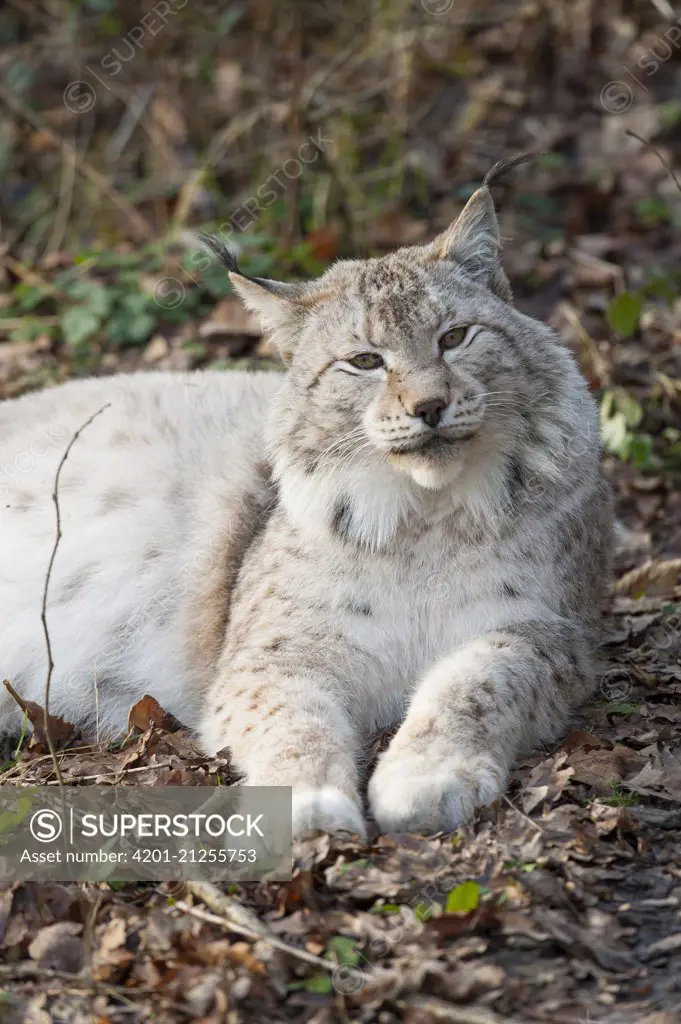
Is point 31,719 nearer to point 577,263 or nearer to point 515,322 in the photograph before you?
point 515,322

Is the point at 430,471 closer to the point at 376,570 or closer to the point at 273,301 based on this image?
the point at 376,570

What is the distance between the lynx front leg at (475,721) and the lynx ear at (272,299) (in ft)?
4.19

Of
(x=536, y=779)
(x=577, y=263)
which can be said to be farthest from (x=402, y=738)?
(x=577, y=263)

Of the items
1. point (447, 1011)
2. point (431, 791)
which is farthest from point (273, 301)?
point (447, 1011)

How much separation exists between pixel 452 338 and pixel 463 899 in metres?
1.79

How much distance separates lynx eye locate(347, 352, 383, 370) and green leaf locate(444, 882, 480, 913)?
1673 millimetres

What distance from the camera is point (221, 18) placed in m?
8.43

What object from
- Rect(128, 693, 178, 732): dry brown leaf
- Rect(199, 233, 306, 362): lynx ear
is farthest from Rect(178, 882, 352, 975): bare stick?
Rect(199, 233, 306, 362): lynx ear

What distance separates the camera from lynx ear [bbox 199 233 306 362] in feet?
13.8

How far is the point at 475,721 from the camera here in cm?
365

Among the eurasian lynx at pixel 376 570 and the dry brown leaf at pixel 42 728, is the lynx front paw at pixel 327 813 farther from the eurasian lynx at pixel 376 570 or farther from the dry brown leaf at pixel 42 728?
the dry brown leaf at pixel 42 728

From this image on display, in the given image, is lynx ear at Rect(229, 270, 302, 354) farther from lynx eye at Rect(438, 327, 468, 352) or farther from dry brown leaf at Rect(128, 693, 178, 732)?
dry brown leaf at Rect(128, 693, 178, 732)

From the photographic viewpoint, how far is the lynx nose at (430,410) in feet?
11.9

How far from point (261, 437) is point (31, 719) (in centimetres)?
141
